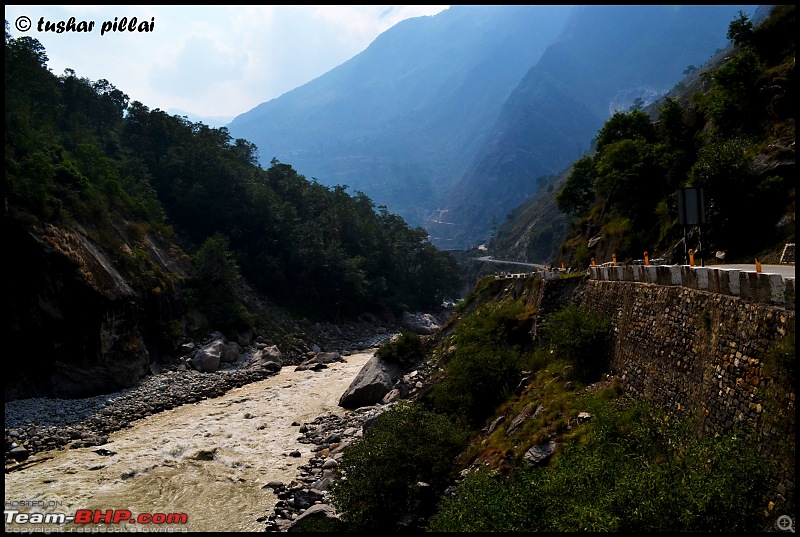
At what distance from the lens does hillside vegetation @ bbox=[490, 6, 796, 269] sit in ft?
69.1

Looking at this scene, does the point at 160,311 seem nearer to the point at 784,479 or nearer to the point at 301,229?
the point at 301,229

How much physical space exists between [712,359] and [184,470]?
19536mm

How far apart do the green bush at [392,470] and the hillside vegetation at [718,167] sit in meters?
11.6

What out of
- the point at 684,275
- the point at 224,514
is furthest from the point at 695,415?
the point at 224,514

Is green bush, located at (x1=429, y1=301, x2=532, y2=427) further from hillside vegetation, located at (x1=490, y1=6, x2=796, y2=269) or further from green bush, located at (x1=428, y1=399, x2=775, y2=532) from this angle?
hillside vegetation, located at (x1=490, y1=6, x2=796, y2=269)

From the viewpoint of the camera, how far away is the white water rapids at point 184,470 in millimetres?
16875

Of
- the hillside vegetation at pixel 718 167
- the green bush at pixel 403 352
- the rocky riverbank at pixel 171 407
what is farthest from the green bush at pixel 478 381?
the green bush at pixel 403 352

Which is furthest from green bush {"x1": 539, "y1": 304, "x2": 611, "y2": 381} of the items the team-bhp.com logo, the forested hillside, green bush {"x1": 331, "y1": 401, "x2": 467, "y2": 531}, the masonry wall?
the forested hillside

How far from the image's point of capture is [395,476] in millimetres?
14219

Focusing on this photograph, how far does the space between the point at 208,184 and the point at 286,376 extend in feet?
116

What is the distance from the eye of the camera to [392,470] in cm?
1426

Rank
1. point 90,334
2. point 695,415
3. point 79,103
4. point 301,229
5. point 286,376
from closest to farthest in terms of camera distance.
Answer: point 695,415, point 90,334, point 286,376, point 79,103, point 301,229

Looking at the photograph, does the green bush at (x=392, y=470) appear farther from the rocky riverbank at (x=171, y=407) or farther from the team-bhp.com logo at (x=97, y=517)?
the team-bhp.com logo at (x=97, y=517)

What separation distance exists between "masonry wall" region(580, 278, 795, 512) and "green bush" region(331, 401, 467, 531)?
576 cm
